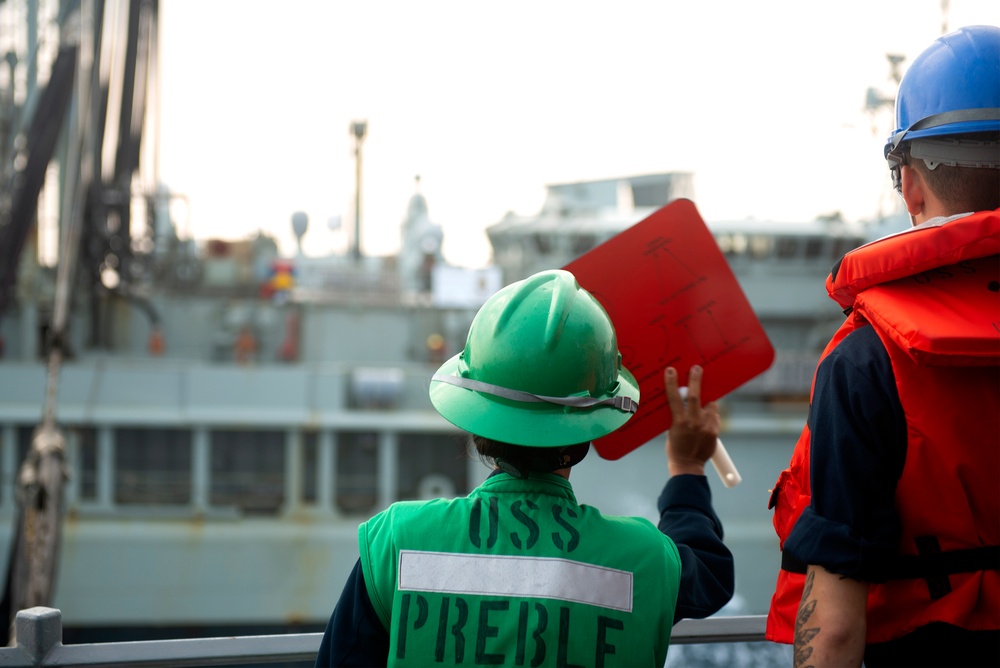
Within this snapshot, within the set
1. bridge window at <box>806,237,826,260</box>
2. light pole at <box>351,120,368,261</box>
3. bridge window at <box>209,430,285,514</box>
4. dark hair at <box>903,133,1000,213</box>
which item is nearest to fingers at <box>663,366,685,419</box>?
dark hair at <box>903,133,1000,213</box>

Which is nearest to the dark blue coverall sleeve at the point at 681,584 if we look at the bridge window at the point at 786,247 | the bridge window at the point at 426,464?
the bridge window at the point at 426,464

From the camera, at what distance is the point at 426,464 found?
1277 centimetres

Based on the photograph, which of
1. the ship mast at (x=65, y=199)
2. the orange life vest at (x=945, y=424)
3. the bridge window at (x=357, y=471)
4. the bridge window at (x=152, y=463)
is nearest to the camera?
the orange life vest at (x=945, y=424)

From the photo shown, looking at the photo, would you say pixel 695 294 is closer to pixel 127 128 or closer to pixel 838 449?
pixel 838 449

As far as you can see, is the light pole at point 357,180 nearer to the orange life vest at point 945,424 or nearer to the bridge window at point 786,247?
the bridge window at point 786,247

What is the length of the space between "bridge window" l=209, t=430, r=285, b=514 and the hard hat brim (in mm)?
11735

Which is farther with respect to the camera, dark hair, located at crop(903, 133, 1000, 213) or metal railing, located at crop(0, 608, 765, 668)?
metal railing, located at crop(0, 608, 765, 668)

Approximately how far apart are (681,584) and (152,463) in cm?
1243

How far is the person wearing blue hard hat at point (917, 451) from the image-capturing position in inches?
41.8

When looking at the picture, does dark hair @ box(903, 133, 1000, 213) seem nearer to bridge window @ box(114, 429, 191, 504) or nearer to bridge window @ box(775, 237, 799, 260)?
bridge window @ box(114, 429, 191, 504)

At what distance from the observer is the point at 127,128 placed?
1428 centimetres

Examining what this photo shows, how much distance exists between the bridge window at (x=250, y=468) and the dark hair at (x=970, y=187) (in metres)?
12.0

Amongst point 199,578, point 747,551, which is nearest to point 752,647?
point 747,551

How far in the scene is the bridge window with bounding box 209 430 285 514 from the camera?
12391mm
